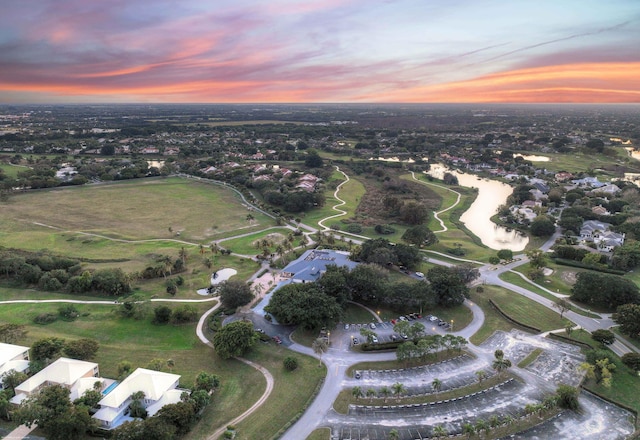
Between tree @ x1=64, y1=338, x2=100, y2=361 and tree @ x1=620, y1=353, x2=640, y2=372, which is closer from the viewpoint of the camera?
tree @ x1=64, y1=338, x2=100, y2=361

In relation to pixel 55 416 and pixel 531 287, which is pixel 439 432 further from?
pixel 531 287

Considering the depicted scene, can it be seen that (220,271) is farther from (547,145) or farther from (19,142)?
(547,145)

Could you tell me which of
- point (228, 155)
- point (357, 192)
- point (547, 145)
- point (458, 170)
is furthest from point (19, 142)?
point (547, 145)

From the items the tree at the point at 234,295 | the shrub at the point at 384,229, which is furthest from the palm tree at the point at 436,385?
the shrub at the point at 384,229

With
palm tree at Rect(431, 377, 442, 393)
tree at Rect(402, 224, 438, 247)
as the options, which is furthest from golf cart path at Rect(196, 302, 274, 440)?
tree at Rect(402, 224, 438, 247)

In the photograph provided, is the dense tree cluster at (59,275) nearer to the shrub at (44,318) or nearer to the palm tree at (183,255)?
the shrub at (44,318)

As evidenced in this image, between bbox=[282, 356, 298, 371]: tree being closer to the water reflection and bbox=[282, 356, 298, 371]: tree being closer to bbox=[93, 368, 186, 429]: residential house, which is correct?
bbox=[93, 368, 186, 429]: residential house
